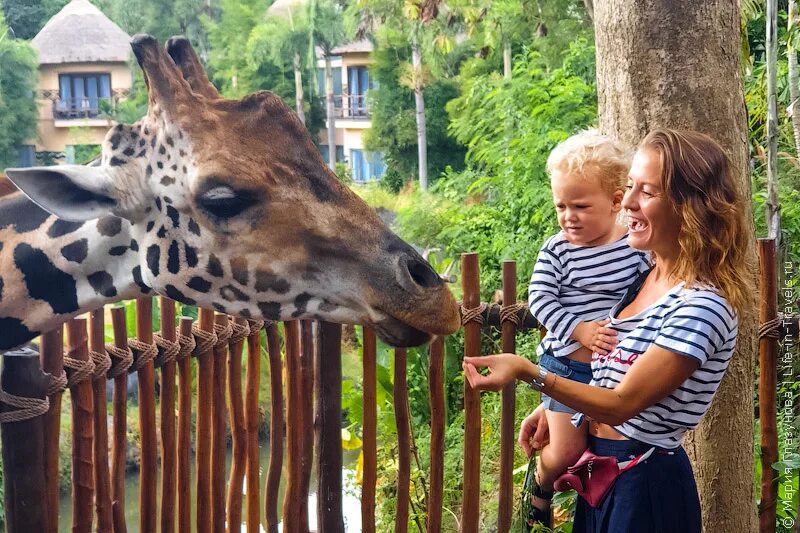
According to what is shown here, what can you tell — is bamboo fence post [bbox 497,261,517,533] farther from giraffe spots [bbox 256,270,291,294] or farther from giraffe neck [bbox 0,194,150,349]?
giraffe neck [bbox 0,194,150,349]

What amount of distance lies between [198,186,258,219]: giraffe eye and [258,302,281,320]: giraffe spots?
195 mm

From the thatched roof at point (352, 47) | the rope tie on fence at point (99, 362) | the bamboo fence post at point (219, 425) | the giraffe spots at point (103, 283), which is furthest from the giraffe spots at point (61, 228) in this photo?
the thatched roof at point (352, 47)

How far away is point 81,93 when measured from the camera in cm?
1545

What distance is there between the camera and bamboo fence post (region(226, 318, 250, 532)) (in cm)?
257

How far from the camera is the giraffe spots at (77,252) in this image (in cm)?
182

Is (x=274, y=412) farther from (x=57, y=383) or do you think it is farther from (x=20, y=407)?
(x=20, y=407)

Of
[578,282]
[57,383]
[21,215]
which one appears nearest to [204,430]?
[57,383]

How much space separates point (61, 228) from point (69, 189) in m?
0.19

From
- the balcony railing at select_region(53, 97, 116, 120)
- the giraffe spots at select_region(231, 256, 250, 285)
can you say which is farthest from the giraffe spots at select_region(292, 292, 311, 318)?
the balcony railing at select_region(53, 97, 116, 120)

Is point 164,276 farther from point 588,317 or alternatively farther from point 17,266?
point 588,317

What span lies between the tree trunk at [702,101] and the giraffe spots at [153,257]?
1.33m

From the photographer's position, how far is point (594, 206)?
6.46 feet

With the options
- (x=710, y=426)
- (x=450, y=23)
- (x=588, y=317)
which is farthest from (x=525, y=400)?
(x=450, y=23)

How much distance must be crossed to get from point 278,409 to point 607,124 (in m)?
1.25
